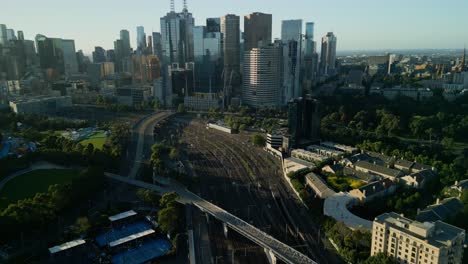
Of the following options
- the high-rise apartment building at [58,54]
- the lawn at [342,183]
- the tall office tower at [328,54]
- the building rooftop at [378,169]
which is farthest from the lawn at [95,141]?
the tall office tower at [328,54]

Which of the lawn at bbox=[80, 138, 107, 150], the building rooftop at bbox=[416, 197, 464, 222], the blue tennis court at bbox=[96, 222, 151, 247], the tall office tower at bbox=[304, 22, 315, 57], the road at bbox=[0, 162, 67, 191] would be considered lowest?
the blue tennis court at bbox=[96, 222, 151, 247]

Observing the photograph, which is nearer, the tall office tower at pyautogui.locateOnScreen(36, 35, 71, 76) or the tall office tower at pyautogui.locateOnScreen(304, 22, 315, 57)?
the tall office tower at pyautogui.locateOnScreen(36, 35, 71, 76)

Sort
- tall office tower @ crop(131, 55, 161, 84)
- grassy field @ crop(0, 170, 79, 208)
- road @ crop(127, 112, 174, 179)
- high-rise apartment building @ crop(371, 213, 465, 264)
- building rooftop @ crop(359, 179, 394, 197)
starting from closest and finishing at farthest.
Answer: high-rise apartment building @ crop(371, 213, 465, 264)
building rooftop @ crop(359, 179, 394, 197)
grassy field @ crop(0, 170, 79, 208)
road @ crop(127, 112, 174, 179)
tall office tower @ crop(131, 55, 161, 84)

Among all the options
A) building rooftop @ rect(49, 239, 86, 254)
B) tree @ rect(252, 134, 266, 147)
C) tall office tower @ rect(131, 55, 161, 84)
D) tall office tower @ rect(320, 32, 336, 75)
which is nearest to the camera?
building rooftop @ rect(49, 239, 86, 254)

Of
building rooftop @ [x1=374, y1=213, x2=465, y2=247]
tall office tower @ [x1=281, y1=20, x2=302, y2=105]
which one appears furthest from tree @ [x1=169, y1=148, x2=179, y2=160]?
tall office tower @ [x1=281, y1=20, x2=302, y2=105]

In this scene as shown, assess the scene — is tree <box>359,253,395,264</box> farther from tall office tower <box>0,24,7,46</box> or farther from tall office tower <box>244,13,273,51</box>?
tall office tower <box>0,24,7,46</box>

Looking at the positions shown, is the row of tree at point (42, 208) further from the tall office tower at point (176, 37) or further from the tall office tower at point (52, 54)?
the tall office tower at point (52, 54)
